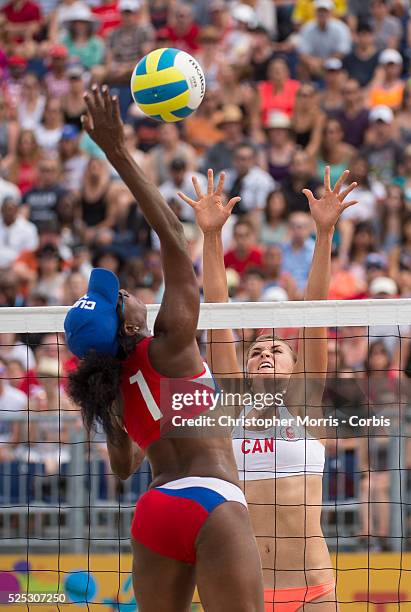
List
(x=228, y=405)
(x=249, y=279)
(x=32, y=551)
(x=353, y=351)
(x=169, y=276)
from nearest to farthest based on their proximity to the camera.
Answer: (x=169, y=276) → (x=228, y=405) → (x=32, y=551) → (x=353, y=351) → (x=249, y=279)

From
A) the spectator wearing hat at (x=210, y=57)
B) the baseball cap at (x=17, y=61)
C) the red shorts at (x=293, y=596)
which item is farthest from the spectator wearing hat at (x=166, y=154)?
the red shorts at (x=293, y=596)

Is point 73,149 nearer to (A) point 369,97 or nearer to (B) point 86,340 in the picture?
(A) point 369,97

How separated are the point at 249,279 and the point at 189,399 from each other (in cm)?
585

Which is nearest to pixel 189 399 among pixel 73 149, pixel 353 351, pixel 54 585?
pixel 54 585

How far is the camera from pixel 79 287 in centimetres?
1060

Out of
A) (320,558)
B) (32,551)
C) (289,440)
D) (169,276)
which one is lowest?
(32,551)

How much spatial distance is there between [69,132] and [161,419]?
857cm

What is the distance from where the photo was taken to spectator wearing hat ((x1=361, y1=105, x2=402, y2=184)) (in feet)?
37.9

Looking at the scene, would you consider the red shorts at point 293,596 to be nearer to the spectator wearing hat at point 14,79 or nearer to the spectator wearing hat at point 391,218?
the spectator wearing hat at point 391,218

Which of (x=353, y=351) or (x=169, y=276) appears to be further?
(x=353, y=351)

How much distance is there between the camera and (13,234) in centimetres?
1171

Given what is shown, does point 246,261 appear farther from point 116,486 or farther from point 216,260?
point 216,260

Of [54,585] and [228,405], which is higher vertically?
[228,405]

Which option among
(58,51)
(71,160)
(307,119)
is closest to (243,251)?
(307,119)
